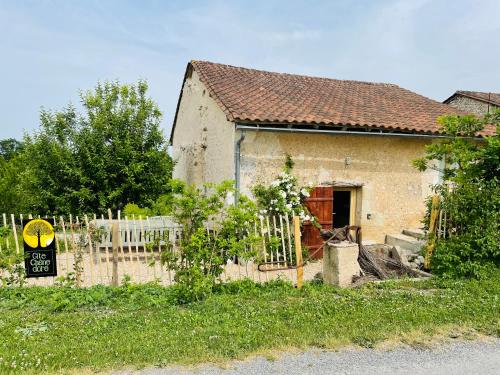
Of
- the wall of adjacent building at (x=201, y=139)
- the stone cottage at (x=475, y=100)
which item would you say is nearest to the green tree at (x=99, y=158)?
the wall of adjacent building at (x=201, y=139)

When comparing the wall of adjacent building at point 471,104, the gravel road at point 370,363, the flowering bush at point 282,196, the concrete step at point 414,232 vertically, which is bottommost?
the concrete step at point 414,232

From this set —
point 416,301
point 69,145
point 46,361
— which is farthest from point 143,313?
point 69,145

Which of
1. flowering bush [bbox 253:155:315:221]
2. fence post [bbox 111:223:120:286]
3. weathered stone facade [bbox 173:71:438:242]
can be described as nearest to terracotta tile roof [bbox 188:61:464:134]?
weathered stone facade [bbox 173:71:438:242]

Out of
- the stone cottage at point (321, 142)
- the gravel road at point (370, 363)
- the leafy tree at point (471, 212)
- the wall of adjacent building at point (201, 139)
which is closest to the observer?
the gravel road at point (370, 363)

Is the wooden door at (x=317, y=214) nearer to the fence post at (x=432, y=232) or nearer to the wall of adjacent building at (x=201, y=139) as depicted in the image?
the wall of adjacent building at (x=201, y=139)

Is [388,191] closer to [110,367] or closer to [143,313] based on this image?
[143,313]

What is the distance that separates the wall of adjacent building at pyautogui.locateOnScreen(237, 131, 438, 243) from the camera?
929 centimetres

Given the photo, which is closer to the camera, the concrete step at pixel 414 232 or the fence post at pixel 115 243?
the fence post at pixel 115 243

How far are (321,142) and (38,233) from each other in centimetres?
685

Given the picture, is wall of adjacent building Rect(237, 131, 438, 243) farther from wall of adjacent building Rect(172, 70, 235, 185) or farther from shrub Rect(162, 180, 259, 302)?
shrub Rect(162, 180, 259, 302)

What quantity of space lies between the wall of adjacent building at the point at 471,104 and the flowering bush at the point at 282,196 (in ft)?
48.1

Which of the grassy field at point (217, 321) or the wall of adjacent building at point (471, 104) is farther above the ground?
the wall of adjacent building at point (471, 104)

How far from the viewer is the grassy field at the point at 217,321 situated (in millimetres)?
3719

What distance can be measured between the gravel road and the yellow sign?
139 inches
